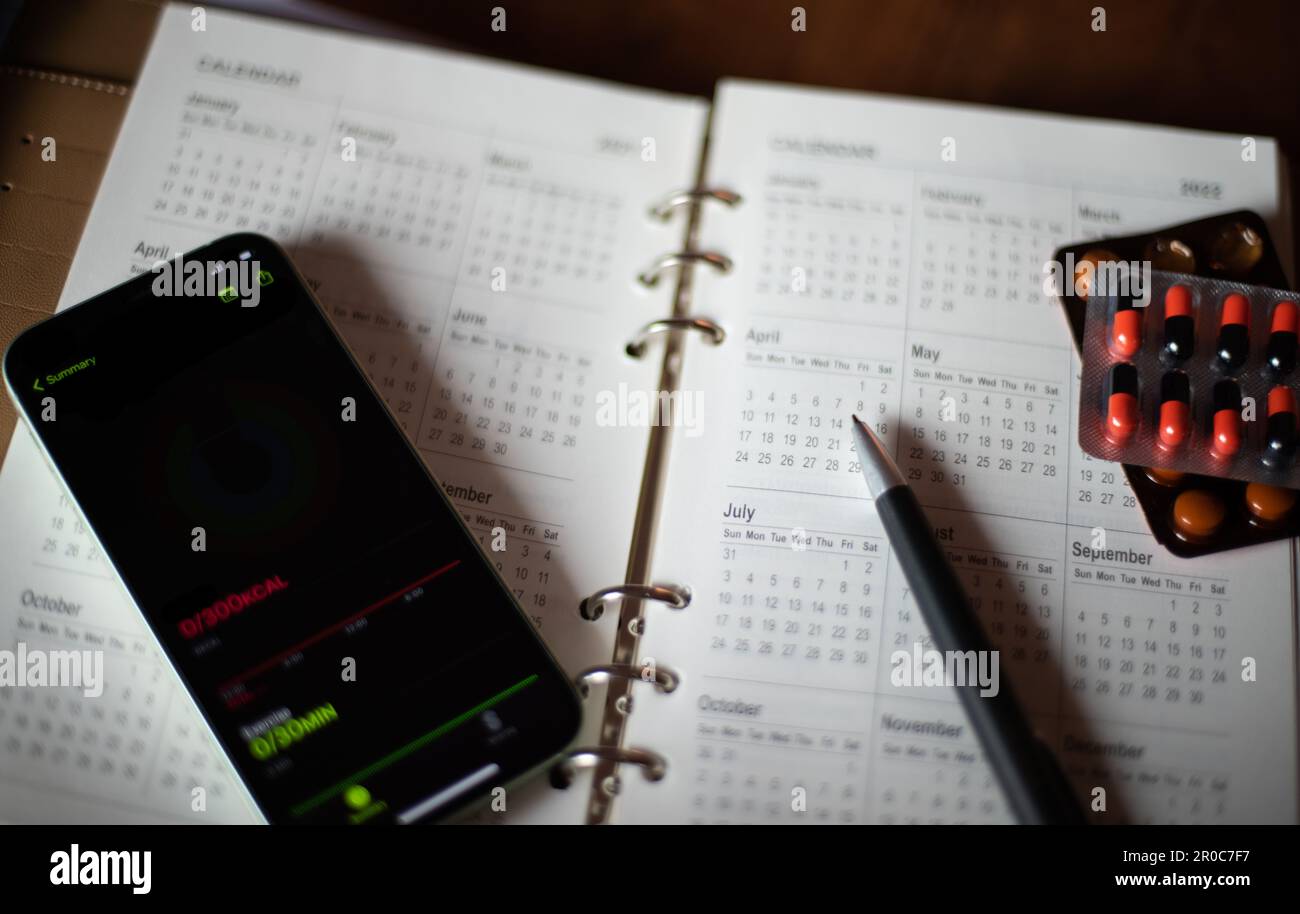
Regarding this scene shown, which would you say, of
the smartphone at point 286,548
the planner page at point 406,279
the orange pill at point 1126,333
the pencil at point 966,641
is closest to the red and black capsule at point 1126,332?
the orange pill at point 1126,333

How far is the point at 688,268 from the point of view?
62 cm

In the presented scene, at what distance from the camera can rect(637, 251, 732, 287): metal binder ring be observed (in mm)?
608

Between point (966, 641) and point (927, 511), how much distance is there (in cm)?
8

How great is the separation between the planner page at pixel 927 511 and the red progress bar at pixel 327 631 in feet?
0.39

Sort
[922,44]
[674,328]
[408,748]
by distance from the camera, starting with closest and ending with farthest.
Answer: [408,748]
[674,328]
[922,44]

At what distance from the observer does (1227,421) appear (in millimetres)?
541

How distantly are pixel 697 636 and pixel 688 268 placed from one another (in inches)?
9.1

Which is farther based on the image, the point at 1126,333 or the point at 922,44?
the point at 922,44

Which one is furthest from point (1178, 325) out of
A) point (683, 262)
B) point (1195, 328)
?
point (683, 262)

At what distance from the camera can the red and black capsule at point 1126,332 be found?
57cm

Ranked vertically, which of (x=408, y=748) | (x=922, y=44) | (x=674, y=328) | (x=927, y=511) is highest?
(x=922, y=44)

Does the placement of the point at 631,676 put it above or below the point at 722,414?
below

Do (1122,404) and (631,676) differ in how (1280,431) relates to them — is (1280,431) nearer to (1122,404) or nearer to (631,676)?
(1122,404)
